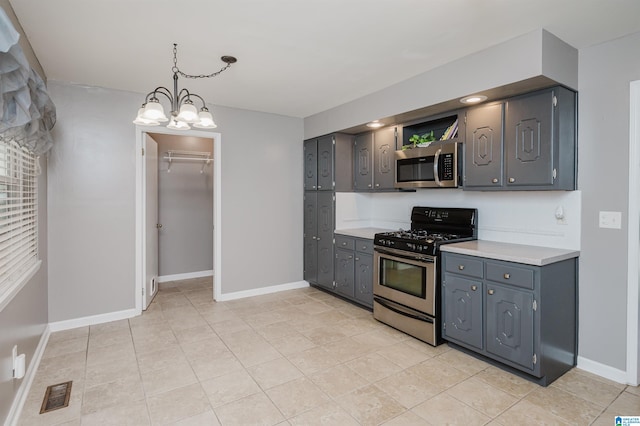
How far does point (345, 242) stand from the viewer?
14.0 ft

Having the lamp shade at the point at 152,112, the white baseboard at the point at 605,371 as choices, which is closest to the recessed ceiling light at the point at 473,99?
the white baseboard at the point at 605,371

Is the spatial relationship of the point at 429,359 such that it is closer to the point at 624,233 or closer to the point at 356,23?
the point at 624,233

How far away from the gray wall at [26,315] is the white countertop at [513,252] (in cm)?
310

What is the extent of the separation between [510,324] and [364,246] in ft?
5.72

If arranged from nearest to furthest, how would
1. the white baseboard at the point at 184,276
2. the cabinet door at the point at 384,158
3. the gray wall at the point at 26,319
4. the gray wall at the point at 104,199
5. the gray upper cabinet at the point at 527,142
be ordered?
the gray wall at the point at 26,319, the gray upper cabinet at the point at 527,142, the gray wall at the point at 104,199, the cabinet door at the point at 384,158, the white baseboard at the point at 184,276

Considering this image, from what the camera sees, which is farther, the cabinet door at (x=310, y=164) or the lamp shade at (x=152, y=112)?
the cabinet door at (x=310, y=164)

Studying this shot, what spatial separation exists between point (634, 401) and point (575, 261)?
0.96m

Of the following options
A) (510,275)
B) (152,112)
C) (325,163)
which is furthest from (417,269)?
(152,112)

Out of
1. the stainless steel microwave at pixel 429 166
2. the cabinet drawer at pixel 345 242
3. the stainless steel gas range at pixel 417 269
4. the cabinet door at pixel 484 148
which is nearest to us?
the cabinet door at pixel 484 148

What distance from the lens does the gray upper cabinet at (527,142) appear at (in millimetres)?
2523

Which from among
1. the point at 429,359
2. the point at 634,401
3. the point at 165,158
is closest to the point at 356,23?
the point at 429,359

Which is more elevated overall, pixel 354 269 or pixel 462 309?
pixel 354 269

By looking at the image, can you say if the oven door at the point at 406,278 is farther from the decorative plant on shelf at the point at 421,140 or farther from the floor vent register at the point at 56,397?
the floor vent register at the point at 56,397

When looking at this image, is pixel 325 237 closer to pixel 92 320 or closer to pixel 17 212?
pixel 92 320
